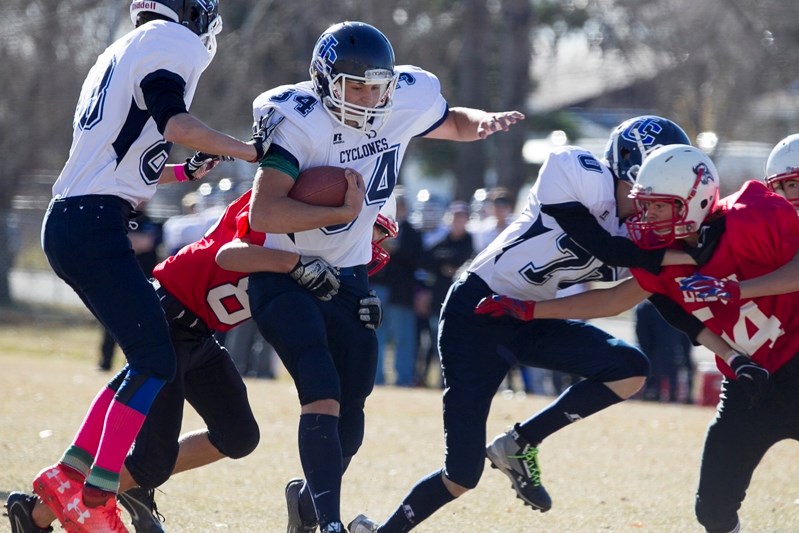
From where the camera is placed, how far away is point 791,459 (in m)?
7.80

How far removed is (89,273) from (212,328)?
73 centimetres

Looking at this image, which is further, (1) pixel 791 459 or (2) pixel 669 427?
(2) pixel 669 427

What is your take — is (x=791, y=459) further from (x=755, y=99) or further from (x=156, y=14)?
(x=755, y=99)

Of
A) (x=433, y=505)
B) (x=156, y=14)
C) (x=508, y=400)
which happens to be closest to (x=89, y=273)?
(x=156, y=14)

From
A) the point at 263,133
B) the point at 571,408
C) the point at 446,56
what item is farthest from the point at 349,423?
the point at 446,56

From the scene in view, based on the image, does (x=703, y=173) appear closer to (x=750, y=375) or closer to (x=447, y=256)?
(x=750, y=375)

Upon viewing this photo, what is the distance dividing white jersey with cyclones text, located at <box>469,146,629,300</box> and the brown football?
876mm

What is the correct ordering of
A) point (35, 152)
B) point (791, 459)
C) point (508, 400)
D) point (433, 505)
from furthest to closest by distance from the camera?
point (35, 152) < point (508, 400) < point (791, 459) < point (433, 505)

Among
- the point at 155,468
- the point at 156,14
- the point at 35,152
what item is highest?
the point at 156,14

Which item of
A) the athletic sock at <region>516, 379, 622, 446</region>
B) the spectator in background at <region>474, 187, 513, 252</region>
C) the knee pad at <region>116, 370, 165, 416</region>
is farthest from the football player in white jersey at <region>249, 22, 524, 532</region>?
the spectator in background at <region>474, 187, 513, 252</region>

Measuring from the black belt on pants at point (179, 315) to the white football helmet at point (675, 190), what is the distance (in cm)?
184

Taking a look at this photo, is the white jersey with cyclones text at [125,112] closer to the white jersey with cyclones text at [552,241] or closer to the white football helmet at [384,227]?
the white football helmet at [384,227]

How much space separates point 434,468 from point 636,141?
2.95 metres

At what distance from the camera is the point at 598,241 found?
15.7ft
